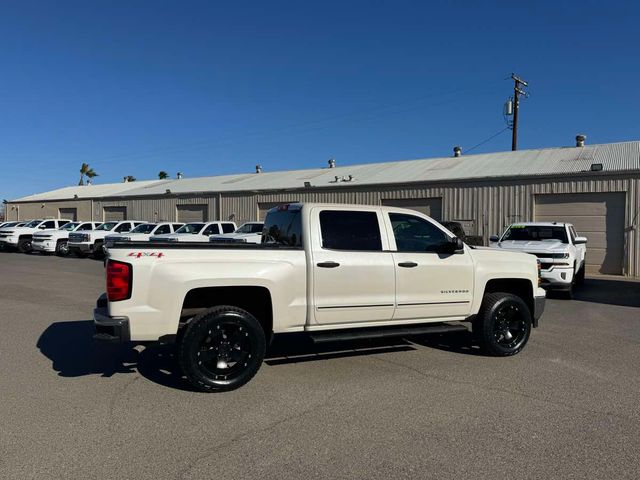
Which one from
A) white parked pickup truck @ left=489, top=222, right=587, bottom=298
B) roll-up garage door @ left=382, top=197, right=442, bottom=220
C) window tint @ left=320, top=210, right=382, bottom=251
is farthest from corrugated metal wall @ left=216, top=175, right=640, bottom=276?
window tint @ left=320, top=210, right=382, bottom=251

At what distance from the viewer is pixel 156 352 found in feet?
21.4

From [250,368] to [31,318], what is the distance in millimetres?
5395

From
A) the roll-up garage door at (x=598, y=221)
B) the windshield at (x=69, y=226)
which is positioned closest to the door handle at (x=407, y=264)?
the roll-up garage door at (x=598, y=221)

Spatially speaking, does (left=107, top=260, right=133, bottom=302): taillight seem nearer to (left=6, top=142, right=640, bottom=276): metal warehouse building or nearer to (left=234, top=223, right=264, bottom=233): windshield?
(left=234, top=223, right=264, bottom=233): windshield

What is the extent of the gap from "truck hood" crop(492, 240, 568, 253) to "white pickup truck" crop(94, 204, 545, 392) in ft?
17.6

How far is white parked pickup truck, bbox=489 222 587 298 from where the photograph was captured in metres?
Result: 11.6

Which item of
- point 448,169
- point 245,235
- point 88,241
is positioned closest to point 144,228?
point 88,241

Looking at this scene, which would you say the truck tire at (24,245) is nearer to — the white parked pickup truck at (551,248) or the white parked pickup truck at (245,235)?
the white parked pickup truck at (245,235)

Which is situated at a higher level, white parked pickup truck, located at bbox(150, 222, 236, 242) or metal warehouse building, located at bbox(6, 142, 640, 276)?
metal warehouse building, located at bbox(6, 142, 640, 276)

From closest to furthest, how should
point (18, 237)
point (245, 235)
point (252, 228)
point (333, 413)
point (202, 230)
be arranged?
point (333, 413) → point (245, 235) → point (252, 228) → point (202, 230) → point (18, 237)

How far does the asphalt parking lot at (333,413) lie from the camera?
3.55m

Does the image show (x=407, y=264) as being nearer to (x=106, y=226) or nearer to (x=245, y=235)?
(x=245, y=235)

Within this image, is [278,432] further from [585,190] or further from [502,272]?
[585,190]

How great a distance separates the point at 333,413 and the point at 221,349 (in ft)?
4.31
